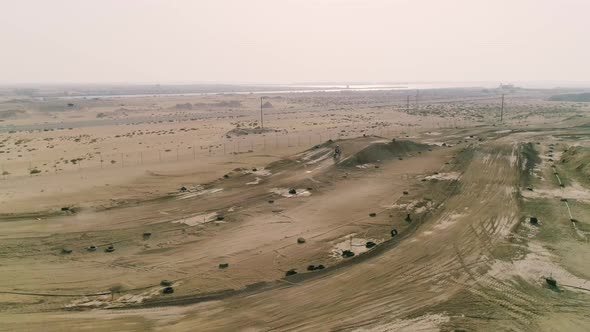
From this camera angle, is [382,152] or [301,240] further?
[382,152]

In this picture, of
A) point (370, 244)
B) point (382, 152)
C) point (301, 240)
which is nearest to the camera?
point (370, 244)

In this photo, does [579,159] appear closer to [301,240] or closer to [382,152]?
[382,152]

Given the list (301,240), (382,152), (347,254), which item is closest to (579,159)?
(382,152)

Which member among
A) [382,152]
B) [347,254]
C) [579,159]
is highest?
[382,152]

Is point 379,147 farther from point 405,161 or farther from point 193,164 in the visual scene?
point 193,164

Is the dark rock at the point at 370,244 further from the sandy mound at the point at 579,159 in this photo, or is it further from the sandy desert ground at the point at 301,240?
the sandy mound at the point at 579,159

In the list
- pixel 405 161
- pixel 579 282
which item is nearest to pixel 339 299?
pixel 579 282

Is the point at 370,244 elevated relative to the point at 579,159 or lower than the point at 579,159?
lower

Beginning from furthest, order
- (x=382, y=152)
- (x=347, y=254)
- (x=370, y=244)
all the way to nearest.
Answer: (x=382, y=152)
(x=370, y=244)
(x=347, y=254)
